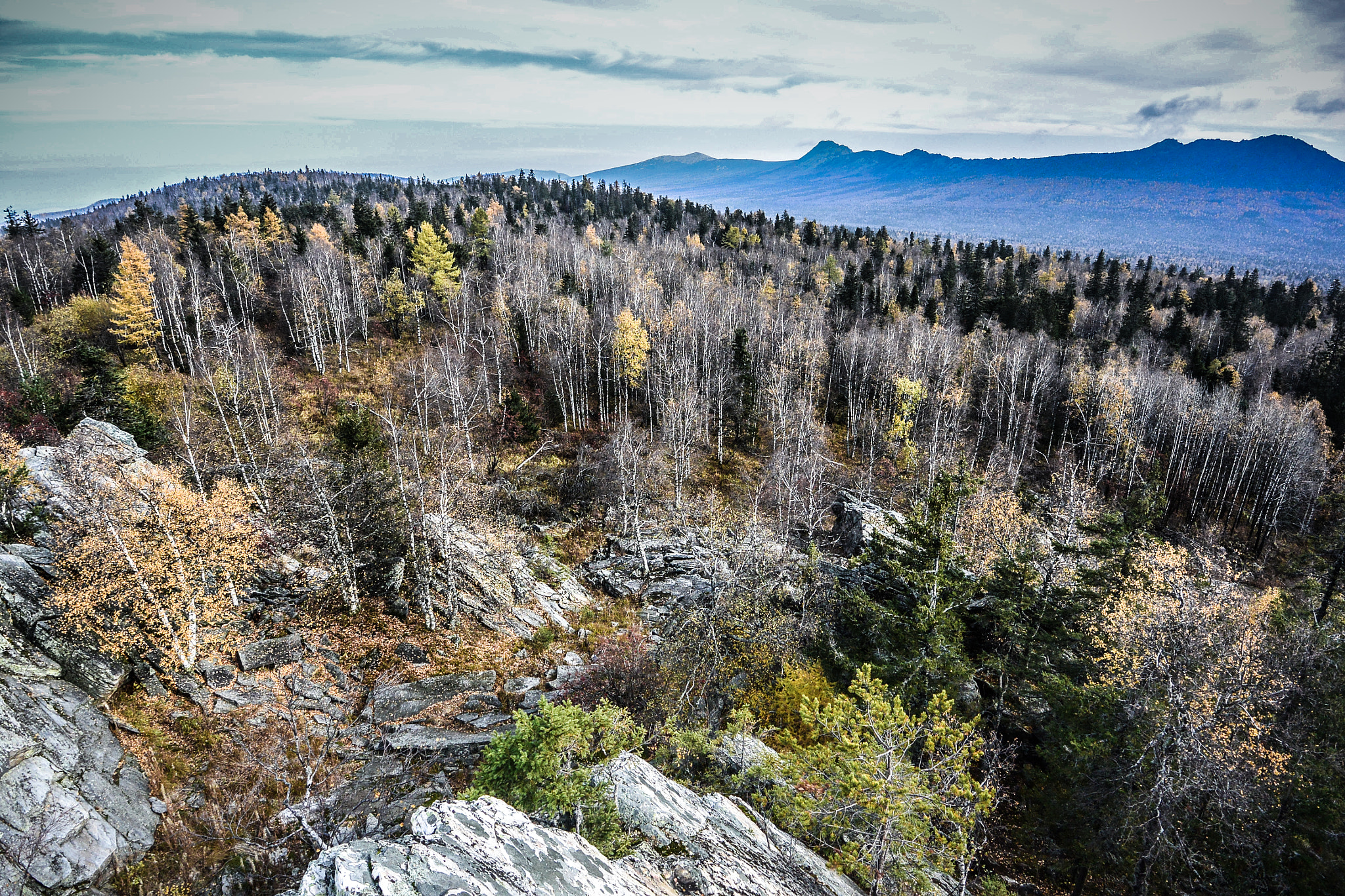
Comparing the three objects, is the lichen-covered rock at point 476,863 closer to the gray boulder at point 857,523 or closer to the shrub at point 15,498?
the shrub at point 15,498

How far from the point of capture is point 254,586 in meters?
23.4

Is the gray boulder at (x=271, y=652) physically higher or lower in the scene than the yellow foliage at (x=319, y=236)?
lower

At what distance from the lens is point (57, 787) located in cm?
1259

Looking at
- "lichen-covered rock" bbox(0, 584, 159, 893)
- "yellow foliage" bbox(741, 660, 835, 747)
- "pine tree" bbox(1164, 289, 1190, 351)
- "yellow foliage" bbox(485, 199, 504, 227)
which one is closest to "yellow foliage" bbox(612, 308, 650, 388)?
"yellow foliage" bbox(741, 660, 835, 747)

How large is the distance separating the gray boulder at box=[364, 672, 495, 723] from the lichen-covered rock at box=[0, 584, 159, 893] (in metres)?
6.29

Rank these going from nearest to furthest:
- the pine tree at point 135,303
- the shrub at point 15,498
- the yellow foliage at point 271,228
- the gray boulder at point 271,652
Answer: the shrub at point 15,498, the gray boulder at point 271,652, the pine tree at point 135,303, the yellow foliage at point 271,228

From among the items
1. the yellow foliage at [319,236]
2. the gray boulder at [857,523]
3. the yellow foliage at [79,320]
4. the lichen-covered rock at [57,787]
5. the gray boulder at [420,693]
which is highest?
the yellow foliage at [319,236]

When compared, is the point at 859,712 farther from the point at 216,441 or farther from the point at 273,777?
the point at 216,441

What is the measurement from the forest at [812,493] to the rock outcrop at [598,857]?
34.0 inches

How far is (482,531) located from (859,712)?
22.3m

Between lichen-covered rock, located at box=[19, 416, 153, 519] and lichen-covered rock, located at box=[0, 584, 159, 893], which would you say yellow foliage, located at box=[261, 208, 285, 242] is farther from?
lichen-covered rock, located at box=[0, 584, 159, 893]

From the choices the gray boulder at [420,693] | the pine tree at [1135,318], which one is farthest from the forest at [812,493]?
the gray boulder at [420,693]

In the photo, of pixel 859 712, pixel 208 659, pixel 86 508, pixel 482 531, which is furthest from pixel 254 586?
pixel 859 712

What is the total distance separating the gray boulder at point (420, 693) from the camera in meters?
20.0
